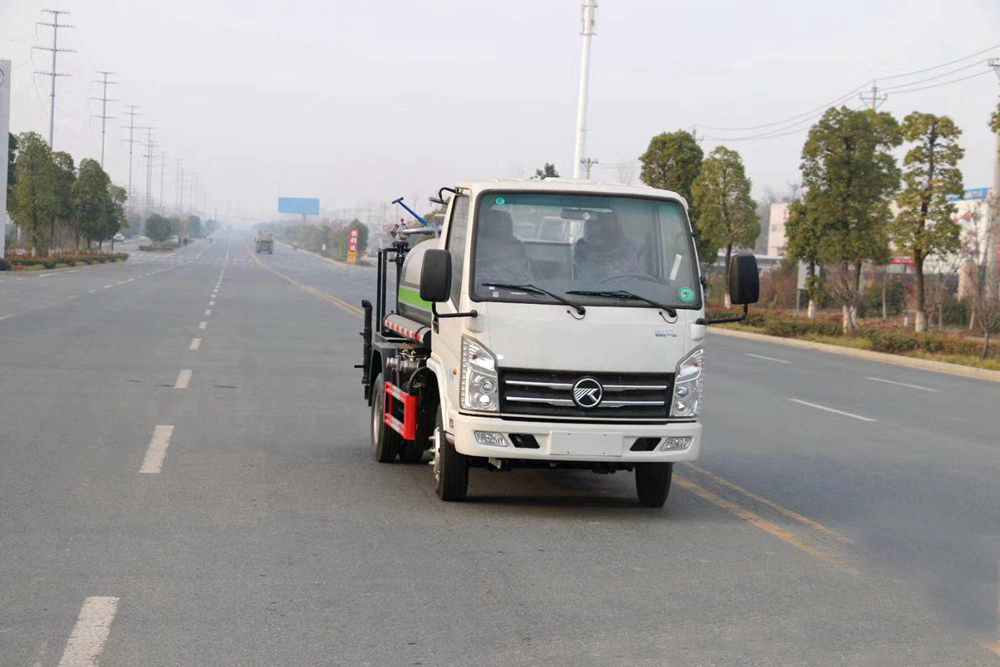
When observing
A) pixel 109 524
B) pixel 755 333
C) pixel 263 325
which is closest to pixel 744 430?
pixel 109 524

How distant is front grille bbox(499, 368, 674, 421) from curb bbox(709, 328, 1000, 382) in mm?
20827

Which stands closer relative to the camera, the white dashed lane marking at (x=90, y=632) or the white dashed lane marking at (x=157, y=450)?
the white dashed lane marking at (x=90, y=632)

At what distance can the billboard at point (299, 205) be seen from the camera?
162000 mm

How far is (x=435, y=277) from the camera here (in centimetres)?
830

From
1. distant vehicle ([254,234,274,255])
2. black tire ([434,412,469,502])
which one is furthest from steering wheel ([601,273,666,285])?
distant vehicle ([254,234,274,255])

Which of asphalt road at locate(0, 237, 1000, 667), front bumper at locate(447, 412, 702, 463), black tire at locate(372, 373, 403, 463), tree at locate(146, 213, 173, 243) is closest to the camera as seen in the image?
asphalt road at locate(0, 237, 1000, 667)

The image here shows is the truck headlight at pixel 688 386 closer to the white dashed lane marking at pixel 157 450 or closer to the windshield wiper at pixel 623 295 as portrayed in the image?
the windshield wiper at pixel 623 295

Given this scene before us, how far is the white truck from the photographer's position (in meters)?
8.27

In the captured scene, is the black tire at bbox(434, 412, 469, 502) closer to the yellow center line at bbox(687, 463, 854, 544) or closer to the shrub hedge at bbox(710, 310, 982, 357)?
the yellow center line at bbox(687, 463, 854, 544)

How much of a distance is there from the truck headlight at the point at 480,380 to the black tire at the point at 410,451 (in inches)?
92.8

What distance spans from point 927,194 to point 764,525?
31314 mm

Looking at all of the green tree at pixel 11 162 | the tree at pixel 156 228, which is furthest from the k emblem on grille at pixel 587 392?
the tree at pixel 156 228

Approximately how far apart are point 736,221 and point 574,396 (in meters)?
44.3

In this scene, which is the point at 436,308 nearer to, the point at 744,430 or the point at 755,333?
the point at 744,430
